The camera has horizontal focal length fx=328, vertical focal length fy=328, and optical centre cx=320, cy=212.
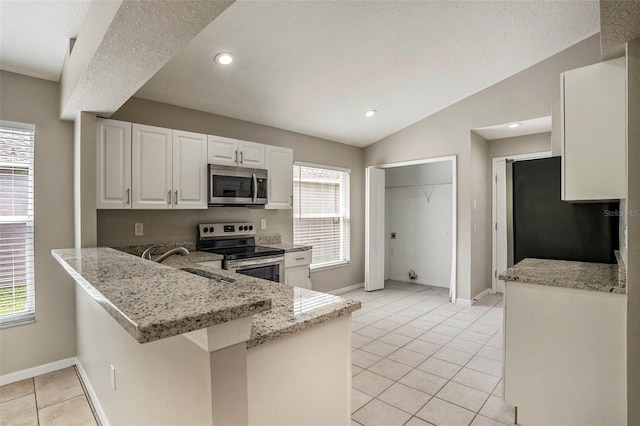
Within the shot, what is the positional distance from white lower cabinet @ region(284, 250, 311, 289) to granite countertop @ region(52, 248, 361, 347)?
6.71 feet

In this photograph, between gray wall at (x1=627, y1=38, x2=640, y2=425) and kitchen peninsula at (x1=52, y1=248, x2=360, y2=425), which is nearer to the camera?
kitchen peninsula at (x1=52, y1=248, x2=360, y2=425)

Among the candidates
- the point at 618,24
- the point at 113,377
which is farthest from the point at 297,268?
the point at 618,24

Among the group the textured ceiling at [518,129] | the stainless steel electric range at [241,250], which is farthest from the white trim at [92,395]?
the textured ceiling at [518,129]

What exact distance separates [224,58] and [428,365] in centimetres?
322

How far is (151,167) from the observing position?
9.80ft

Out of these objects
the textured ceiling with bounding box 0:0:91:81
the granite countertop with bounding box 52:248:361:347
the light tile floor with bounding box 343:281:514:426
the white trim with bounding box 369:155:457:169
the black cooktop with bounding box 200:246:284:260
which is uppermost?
the textured ceiling with bounding box 0:0:91:81

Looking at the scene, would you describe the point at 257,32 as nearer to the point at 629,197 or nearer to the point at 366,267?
the point at 629,197

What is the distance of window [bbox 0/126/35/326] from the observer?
8.69ft

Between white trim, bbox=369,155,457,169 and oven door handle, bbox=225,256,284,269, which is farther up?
white trim, bbox=369,155,457,169

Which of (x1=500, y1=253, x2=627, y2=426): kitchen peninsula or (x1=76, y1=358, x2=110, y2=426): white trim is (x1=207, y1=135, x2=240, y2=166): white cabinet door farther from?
(x1=500, y1=253, x2=627, y2=426): kitchen peninsula

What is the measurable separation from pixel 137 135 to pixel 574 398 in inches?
144

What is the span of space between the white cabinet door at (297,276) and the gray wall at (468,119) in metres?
2.28

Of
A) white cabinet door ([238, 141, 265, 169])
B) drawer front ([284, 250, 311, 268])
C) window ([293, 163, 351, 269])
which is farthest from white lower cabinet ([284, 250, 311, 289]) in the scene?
white cabinet door ([238, 141, 265, 169])

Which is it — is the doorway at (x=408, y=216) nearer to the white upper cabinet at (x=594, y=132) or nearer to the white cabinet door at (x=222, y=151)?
the white cabinet door at (x=222, y=151)
